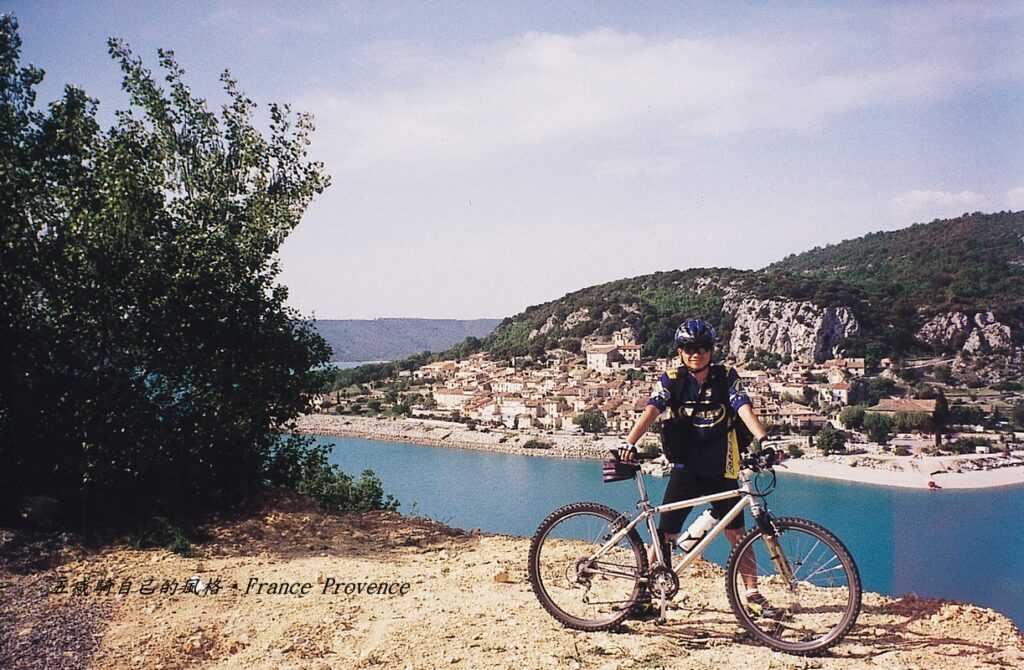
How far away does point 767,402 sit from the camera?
60.2 metres

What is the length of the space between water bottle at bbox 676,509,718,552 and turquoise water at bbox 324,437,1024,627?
25173 millimetres

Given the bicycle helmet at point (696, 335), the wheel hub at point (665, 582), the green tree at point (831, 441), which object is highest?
the bicycle helmet at point (696, 335)

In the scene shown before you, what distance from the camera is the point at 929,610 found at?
364 cm

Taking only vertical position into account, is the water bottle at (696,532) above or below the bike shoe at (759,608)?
above

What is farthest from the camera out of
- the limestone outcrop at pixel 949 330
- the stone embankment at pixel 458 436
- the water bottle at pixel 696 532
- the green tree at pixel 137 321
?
the limestone outcrop at pixel 949 330

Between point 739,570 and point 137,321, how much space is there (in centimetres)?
508

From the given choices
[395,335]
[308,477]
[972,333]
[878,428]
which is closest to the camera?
[308,477]

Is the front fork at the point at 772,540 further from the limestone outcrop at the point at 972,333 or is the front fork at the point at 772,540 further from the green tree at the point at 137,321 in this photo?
the limestone outcrop at the point at 972,333

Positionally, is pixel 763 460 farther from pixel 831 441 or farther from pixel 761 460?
pixel 831 441

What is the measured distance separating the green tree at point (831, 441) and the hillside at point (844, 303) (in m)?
25.4

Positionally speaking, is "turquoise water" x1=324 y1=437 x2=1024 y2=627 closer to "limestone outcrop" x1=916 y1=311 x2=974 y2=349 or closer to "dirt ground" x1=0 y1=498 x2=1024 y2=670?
"dirt ground" x1=0 y1=498 x2=1024 y2=670

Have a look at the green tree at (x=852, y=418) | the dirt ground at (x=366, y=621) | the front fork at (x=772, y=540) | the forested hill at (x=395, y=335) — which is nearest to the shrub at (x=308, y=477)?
the dirt ground at (x=366, y=621)

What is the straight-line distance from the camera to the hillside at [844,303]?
254 ft

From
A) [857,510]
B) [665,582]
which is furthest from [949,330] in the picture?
[665,582]
